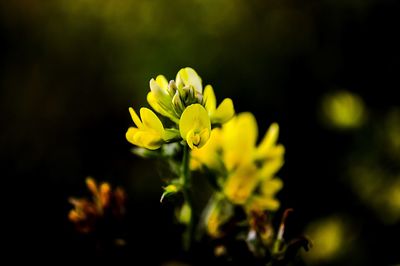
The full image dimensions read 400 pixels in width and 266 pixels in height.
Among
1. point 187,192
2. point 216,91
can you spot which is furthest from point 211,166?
point 216,91

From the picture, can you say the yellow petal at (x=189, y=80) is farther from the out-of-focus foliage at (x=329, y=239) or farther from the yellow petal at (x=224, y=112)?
the out-of-focus foliage at (x=329, y=239)

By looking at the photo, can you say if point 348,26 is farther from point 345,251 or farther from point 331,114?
point 345,251

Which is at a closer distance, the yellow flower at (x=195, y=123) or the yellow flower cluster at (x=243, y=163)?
the yellow flower at (x=195, y=123)

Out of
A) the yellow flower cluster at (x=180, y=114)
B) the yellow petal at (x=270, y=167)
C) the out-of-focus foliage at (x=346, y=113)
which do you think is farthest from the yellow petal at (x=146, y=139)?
the out-of-focus foliage at (x=346, y=113)

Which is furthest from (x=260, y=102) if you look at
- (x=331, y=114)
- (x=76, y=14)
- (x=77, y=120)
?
(x=76, y=14)

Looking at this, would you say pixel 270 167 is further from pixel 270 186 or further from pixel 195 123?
pixel 195 123
